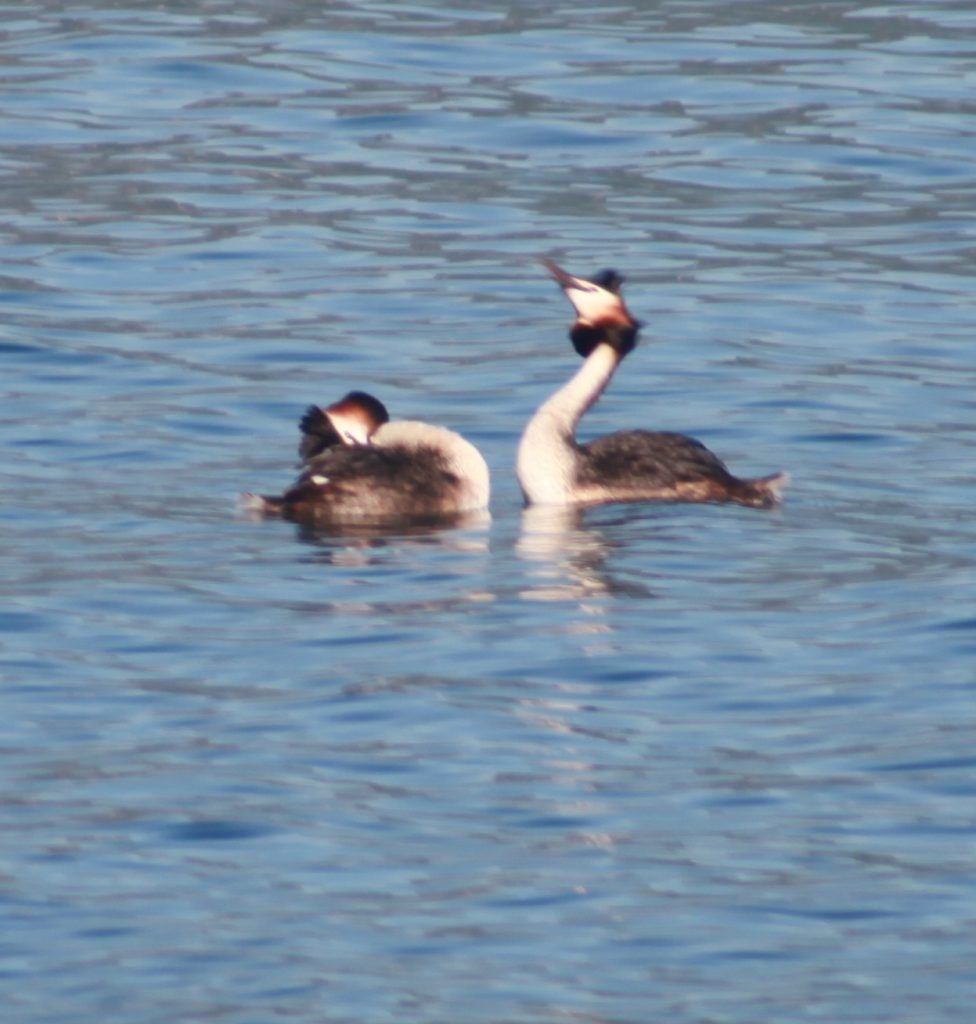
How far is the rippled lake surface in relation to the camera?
7367 millimetres

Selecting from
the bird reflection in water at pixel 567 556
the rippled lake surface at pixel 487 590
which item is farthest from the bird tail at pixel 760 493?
the bird reflection in water at pixel 567 556

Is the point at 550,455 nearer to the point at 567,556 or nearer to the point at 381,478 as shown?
the point at 381,478

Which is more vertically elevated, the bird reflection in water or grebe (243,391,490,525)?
grebe (243,391,490,525)

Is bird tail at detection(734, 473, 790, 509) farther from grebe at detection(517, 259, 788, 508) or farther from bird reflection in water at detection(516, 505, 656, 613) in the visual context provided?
bird reflection in water at detection(516, 505, 656, 613)

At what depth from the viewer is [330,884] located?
25.3 ft

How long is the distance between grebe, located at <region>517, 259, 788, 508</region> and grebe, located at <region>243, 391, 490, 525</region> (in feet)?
1.17

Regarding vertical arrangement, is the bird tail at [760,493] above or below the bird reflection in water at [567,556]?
Result: above

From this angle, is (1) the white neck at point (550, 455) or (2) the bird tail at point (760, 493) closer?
(2) the bird tail at point (760, 493)

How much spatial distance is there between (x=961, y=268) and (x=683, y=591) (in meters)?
8.98

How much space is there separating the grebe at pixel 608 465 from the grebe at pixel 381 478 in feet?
1.17

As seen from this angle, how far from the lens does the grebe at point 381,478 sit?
12.7 metres

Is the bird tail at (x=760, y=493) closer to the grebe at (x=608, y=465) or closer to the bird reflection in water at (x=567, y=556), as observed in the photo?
the grebe at (x=608, y=465)

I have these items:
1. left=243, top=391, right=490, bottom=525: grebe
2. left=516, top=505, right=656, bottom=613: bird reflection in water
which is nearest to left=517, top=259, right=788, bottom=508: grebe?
left=516, top=505, right=656, bottom=613: bird reflection in water

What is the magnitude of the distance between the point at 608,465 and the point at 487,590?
2194mm
